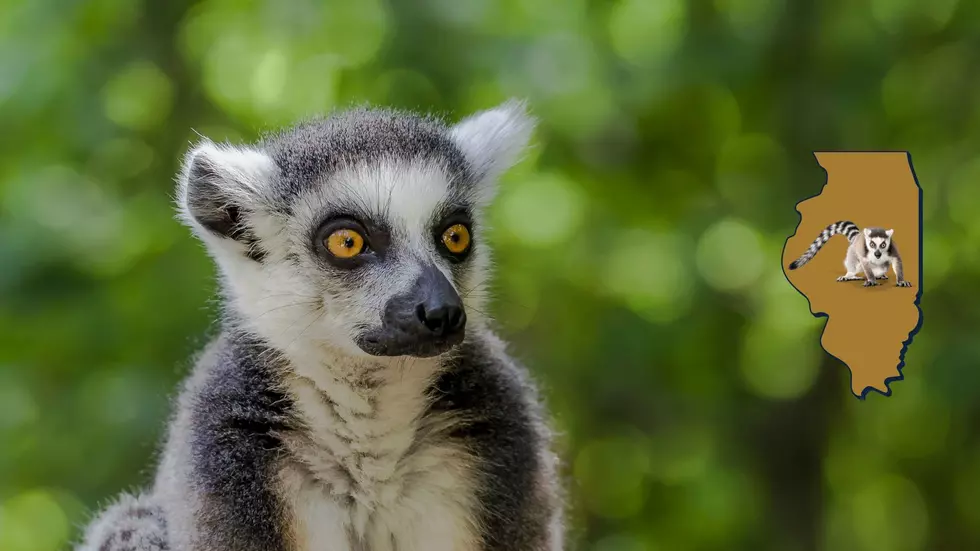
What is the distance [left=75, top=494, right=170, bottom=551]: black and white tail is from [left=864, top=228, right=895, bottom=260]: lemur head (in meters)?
1.56

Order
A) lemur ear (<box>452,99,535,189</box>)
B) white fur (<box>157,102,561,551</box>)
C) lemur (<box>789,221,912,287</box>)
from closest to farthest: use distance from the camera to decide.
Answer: white fur (<box>157,102,561,551</box>)
lemur (<box>789,221,912,287</box>)
lemur ear (<box>452,99,535,189</box>)

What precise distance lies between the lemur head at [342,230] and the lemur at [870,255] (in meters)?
0.77

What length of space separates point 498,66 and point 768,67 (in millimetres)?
1005

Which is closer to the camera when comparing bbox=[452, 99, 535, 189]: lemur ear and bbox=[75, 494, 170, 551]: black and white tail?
bbox=[75, 494, 170, 551]: black and white tail

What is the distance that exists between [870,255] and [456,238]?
2.85 feet

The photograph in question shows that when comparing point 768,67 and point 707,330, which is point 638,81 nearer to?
point 768,67

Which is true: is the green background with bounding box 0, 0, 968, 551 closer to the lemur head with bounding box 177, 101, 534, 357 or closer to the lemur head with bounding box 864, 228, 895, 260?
the lemur head with bounding box 177, 101, 534, 357

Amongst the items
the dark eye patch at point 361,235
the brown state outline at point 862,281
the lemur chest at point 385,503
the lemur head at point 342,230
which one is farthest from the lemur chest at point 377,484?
the brown state outline at point 862,281

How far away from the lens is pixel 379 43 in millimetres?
3059

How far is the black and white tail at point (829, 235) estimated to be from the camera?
2000mm

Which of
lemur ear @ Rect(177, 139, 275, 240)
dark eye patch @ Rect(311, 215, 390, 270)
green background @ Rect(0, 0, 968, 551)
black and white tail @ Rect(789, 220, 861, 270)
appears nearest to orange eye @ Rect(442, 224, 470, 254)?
dark eye patch @ Rect(311, 215, 390, 270)

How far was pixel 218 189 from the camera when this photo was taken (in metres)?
1.85

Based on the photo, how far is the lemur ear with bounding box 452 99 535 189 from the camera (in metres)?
2.09

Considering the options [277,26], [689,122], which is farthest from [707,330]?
[277,26]
